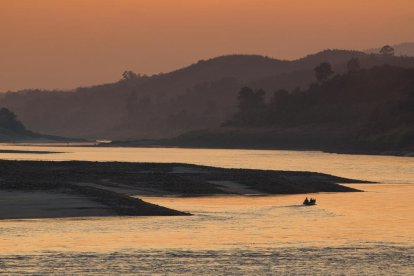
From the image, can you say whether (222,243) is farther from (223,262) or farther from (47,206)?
(47,206)

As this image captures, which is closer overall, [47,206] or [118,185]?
[47,206]

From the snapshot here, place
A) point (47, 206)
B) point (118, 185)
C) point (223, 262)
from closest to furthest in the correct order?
point (223, 262), point (47, 206), point (118, 185)

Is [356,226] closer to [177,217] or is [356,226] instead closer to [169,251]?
[177,217]

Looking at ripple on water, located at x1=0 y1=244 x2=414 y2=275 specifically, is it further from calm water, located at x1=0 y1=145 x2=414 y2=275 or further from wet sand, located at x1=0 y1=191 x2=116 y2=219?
wet sand, located at x1=0 y1=191 x2=116 y2=219

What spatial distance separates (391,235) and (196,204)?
68.0 feet

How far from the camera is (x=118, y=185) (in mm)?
89062

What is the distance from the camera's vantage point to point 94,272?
1735 inches

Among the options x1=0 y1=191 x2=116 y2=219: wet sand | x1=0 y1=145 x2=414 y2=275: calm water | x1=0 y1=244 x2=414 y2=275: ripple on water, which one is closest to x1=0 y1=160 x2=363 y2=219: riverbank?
x1=0 y1=191 x2=116 y2=219: wet sand

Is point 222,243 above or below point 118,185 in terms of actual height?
below

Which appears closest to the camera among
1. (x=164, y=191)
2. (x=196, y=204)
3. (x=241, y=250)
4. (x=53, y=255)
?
(x=53, y=255)

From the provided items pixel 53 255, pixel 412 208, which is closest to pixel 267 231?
pixel 53 255

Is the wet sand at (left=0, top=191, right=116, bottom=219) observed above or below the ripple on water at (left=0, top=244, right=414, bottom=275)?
above

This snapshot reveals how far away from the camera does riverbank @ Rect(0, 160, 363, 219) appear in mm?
65812

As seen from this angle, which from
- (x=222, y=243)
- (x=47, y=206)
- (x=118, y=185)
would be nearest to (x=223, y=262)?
(x=222, y=243)
